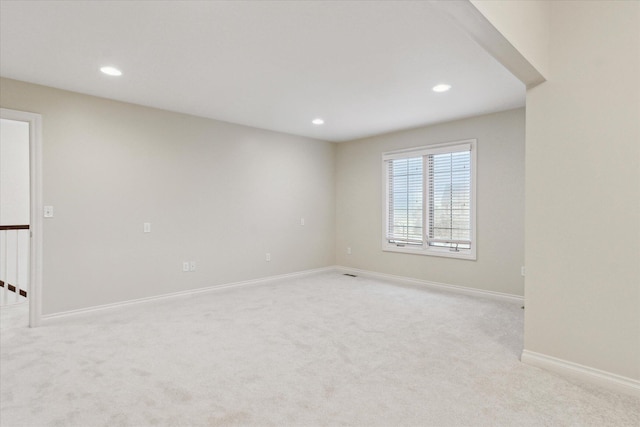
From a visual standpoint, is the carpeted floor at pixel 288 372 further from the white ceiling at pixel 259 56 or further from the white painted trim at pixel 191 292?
the white ceiling at pixel 259 56

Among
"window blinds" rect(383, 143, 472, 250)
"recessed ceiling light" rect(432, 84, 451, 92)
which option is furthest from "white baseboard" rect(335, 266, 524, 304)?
"recessed ceiling light" rect(432, 84, 451, 92)

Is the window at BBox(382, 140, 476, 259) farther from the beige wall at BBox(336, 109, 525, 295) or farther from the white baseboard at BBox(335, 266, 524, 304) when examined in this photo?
the white baseboard at BBox(335, 266, 524, 304)

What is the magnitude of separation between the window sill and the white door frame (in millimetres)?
4579

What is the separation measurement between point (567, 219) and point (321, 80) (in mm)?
2398

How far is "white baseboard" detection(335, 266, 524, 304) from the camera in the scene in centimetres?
438

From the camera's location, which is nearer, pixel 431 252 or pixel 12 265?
pixel 431 252

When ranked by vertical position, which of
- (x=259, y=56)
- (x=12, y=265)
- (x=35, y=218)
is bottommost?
(x=12, y=265)

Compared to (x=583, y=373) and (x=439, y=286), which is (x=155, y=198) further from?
(x=583, y=373)

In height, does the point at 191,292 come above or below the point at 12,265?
below

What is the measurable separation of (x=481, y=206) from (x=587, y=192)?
236 cm

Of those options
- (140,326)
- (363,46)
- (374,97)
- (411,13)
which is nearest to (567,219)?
(411,13)

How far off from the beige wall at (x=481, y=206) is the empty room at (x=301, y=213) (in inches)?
1.2

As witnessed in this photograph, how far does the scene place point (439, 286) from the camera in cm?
502

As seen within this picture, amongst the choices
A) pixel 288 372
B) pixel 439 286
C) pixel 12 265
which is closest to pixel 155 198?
pixel 288 372
